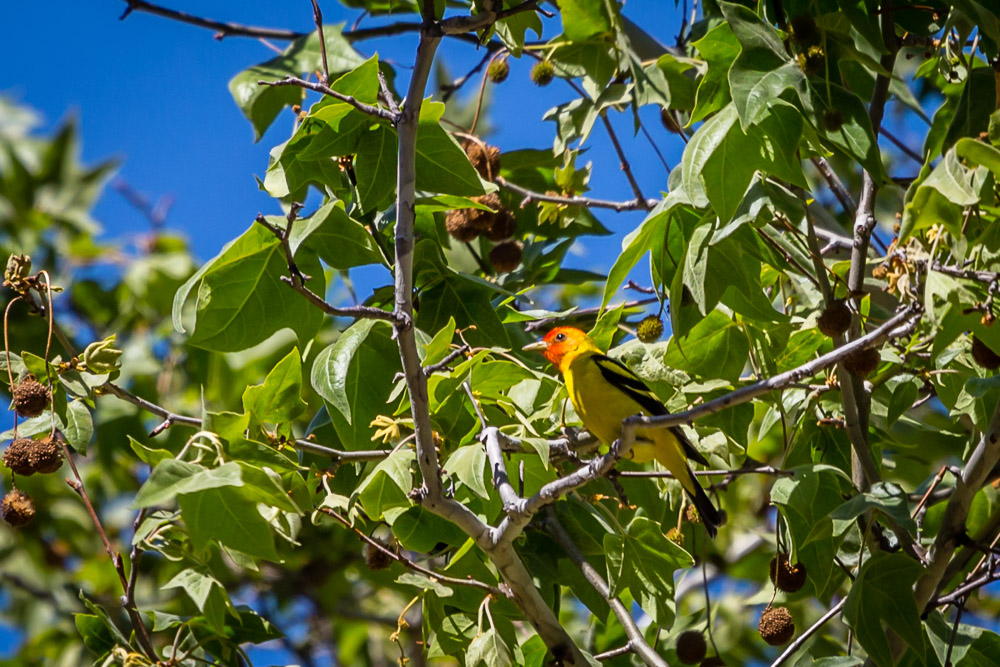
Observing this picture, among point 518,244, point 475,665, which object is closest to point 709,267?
point 475,665

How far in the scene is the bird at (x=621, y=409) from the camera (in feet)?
12.2

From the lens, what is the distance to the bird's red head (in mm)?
4457

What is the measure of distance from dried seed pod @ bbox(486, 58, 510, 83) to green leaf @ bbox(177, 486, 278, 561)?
316cm

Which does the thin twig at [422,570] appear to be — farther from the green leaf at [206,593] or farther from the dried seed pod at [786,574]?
the dried seed pod at [786,574]

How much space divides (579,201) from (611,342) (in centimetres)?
103

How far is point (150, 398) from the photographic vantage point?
6062mm

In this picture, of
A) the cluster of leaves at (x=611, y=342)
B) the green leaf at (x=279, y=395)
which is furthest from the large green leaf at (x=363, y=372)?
the green leaf at (x=279, y=395)

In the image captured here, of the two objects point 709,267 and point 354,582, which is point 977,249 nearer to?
point 709,267

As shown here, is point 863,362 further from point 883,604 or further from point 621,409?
point 621,409

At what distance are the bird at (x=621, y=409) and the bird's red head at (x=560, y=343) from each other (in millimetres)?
219

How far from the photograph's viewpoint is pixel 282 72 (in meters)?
4.36

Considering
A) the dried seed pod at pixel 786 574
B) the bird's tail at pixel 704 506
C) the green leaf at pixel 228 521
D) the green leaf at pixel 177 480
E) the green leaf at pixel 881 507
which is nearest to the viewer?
the green leaf at pixel 177 480

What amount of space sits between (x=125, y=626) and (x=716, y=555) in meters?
3.64

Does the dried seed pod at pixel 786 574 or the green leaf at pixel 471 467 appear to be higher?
the green leaf at pixel 471 467
